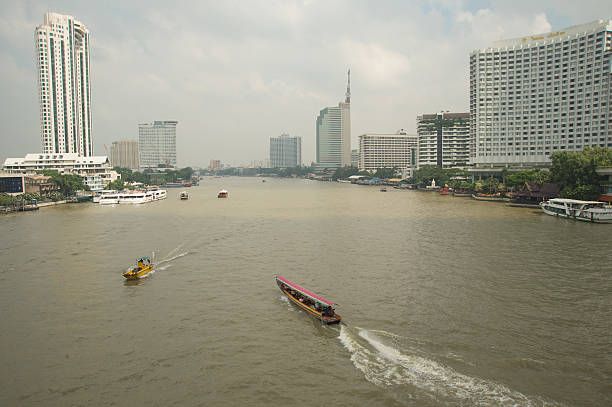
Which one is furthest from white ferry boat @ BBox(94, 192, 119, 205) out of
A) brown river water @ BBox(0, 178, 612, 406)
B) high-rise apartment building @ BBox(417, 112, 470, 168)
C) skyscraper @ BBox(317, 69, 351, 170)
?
skyscraper @ BBox(317, 69, 351, 170)

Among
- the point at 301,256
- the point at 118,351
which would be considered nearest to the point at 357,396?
the point at 118,351

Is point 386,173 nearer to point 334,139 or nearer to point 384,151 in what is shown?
point 384,151

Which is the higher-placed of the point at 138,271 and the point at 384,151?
the point at 384,151

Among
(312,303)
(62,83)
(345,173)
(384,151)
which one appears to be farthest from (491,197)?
(384,151)

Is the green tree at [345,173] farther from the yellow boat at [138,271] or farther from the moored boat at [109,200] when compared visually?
the yellow boat at [138,271]

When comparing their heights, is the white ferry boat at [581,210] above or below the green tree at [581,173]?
below

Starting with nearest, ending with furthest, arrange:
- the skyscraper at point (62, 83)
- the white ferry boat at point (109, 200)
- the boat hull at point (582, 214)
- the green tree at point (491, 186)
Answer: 1. the boat hull at point (582, 214)
2. the white ferry boat at point (109, 200)
3. the green tree at point (491, 186)
4. the skyscraper at point (62, 83)

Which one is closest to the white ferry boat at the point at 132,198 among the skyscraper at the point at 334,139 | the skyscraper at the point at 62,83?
the skyscraper at the point at 62,83
